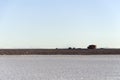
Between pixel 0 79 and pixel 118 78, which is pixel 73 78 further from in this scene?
pixel 0 79

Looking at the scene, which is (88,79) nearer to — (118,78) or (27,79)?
(118,78)

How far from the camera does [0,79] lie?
23.4m

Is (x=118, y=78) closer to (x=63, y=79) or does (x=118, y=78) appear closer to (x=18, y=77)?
(x=63, y=79)

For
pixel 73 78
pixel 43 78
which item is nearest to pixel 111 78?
pixel 73 78

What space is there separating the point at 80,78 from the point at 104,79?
1405mm

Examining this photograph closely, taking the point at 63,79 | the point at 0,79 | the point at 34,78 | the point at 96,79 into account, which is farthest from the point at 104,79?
the point at 0,79

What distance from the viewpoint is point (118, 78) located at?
76.8ft

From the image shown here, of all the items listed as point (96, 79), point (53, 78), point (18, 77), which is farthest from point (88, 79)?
point (18, 77)

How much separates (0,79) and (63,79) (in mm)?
3664

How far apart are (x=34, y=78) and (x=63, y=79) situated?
1877 mm

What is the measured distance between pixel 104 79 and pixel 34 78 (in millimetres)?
4130

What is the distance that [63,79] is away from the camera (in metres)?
23.1

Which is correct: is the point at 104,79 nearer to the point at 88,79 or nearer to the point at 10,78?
the point at 88,79

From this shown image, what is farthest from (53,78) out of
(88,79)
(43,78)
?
(88,79)
